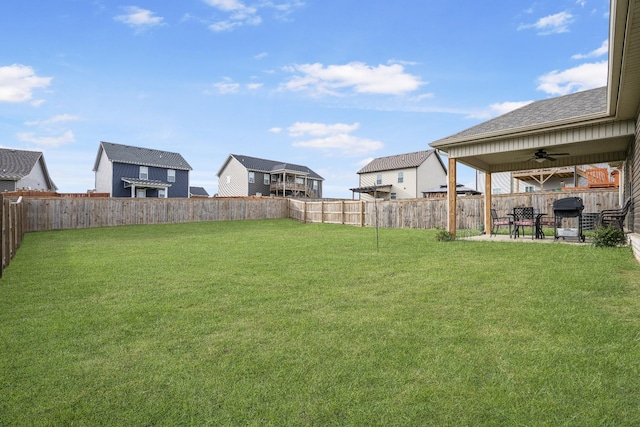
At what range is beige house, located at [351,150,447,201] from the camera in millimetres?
34250

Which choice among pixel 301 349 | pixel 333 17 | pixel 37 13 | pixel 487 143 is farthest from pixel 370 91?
pixel 301 349

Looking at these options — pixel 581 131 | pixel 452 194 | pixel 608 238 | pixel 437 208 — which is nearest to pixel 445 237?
pixel 452 194

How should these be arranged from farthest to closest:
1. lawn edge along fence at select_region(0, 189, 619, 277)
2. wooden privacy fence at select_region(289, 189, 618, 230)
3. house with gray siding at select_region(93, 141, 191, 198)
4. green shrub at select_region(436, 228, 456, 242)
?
house with gray siding at select_region(93, 141, 191, 198), lawn edge along fence at select_region(0, 189, 619, 277), wooden privacy fence at select_region(289, 189, 618, 230), green shrub at select_region(436, 228, 456, 242)

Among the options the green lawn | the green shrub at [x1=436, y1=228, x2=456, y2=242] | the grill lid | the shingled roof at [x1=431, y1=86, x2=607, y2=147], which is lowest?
the green lawn

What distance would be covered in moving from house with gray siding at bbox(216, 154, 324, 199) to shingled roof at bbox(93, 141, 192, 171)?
575 cm

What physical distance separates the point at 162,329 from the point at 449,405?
287 centimetres

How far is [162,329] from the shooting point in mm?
3729

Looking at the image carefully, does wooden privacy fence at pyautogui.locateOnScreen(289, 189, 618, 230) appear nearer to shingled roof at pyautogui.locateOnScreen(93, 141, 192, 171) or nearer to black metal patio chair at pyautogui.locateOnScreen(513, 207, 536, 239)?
black metal patio chair at pyautogui.locateOnScreen(513, 207, 536, 239)

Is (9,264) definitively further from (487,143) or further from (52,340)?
(487,143)

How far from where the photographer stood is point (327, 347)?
3164mm

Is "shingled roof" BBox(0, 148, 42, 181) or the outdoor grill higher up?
"shingled roof" BBox(0, 148, 42, 181)

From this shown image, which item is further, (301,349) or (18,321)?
(18,321)

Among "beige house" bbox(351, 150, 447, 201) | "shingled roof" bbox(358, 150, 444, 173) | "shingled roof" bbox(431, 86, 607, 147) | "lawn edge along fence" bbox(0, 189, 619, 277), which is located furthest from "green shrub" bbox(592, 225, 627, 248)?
"shingled roof" bbox(358, 150, 444, 173)

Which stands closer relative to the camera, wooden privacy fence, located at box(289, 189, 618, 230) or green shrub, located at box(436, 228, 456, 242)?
green shrub, located at box(436, 228, 456, 242)
